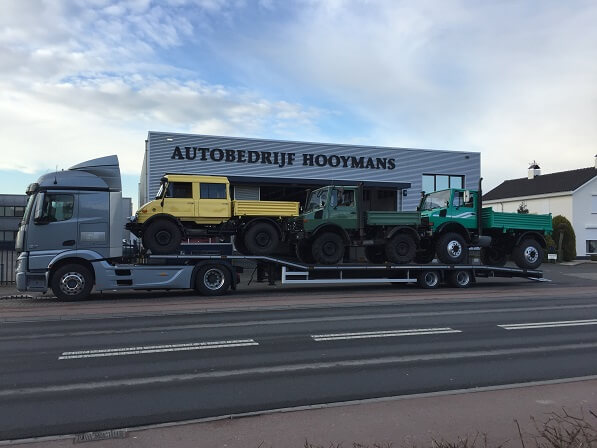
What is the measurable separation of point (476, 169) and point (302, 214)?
59.4 feet

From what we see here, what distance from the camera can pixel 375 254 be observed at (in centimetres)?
1919

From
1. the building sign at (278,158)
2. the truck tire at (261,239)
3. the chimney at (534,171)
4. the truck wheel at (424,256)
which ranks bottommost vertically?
the truck wheel at (424,256)

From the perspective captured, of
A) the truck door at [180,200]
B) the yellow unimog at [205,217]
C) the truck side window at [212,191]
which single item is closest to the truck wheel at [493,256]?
the yellow unimog at [205,217]

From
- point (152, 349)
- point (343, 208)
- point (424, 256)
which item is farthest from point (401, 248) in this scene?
point (152, 349)

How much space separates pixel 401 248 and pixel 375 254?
142 cm

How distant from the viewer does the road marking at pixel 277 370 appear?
593cm

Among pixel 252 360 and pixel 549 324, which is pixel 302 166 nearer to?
pixel 549 324

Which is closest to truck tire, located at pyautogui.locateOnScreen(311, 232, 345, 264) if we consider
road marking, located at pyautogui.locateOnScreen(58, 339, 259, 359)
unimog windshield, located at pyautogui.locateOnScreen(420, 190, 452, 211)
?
unimog windshield, located at pyautogui.locateOnScreen(420, 190, 452, 211)

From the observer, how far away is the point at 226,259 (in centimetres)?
1605

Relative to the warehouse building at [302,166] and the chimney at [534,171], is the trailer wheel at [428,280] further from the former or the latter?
the chimney at [534,171]

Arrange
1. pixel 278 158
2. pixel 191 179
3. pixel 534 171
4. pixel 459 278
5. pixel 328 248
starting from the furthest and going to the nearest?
pixel 534 171, pixel 278 158, pixel 459 278, pixel 328 248, pixel 191 179

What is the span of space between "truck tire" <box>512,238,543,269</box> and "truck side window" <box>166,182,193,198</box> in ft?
40.6

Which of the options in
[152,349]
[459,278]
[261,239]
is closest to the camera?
[152,349]

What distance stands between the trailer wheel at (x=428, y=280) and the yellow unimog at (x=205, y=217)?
203 inches
